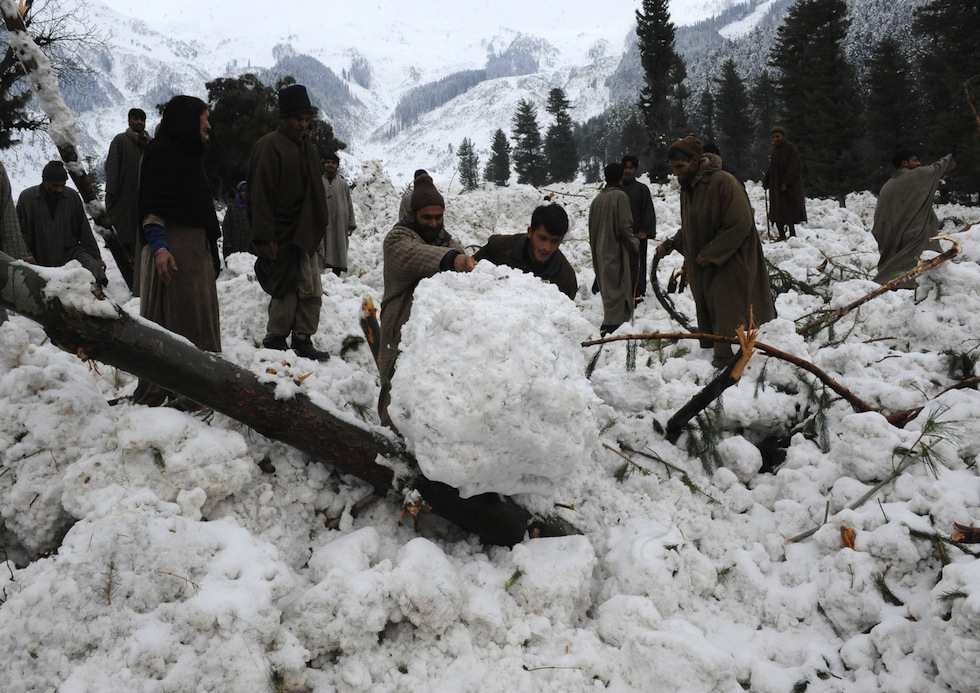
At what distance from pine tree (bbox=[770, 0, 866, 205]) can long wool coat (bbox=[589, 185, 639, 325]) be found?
75.6 feet

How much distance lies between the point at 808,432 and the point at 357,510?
2.29 meters

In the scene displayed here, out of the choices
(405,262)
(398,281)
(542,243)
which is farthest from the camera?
(542,243)

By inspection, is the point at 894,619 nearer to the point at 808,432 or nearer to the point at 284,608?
the point at 808,432

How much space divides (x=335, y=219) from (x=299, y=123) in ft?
10.2

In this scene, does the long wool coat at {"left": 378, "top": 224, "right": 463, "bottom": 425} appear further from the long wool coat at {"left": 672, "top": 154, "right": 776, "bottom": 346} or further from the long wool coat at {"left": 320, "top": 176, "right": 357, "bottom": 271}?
the long wool coat at {"left": 320, "top": 176, "right": 357, "bottom": 271}

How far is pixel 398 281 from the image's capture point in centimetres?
275

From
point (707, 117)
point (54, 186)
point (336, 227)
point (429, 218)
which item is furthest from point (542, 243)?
point (707, 117)

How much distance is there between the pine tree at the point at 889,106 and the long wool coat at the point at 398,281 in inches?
1303

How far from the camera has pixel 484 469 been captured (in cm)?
196

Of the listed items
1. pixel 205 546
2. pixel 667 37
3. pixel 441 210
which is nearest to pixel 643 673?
pixel 205 546

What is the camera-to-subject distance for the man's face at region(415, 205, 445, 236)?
2781mm

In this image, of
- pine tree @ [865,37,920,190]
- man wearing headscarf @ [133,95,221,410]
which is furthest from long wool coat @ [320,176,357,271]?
pine tree @ [865,37,920,190]

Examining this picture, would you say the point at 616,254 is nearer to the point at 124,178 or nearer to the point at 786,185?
the point at 124,178

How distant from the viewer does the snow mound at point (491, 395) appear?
1.90 meters
